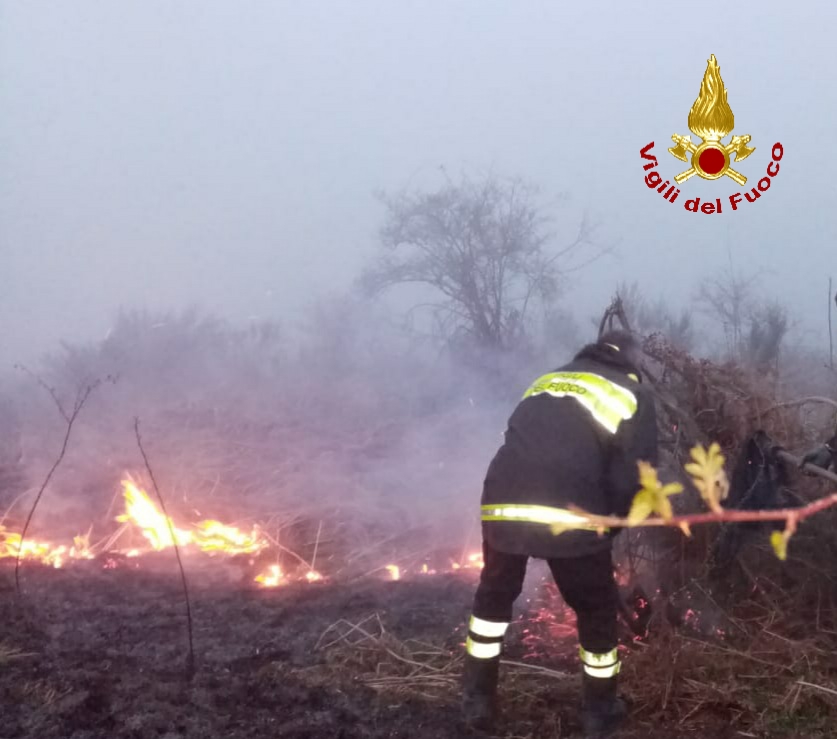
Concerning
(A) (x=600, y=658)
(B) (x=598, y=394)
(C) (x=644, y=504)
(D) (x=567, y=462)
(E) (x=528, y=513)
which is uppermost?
(C) (x=644, y=504)

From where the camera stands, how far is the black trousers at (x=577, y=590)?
3717 millimetres

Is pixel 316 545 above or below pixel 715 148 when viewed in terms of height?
below

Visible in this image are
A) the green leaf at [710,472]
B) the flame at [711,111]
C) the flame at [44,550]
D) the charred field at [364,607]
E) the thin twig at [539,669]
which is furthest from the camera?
the flame at [44,550]

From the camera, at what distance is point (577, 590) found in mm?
3752

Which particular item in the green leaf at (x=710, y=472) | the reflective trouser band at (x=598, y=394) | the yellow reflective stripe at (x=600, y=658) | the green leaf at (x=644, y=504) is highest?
the green leaf at (x=710, y=472)

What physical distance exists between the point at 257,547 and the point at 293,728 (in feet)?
10.6

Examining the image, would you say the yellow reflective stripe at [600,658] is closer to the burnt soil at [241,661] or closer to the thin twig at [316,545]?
the burnt soil at [241,661]

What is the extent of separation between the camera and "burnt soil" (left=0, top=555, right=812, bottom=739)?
388cm

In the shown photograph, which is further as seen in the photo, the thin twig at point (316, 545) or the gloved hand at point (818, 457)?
the thin twig at point (316, 545)

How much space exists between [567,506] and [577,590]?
1.49 feet

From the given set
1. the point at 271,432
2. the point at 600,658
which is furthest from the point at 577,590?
the point at 271,432

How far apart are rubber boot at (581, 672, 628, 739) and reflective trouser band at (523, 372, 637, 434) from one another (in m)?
1.20

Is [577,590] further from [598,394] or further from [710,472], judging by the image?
[710,472]

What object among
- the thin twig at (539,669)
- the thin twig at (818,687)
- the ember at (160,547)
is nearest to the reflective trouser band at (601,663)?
the thin twig at (539,669)
